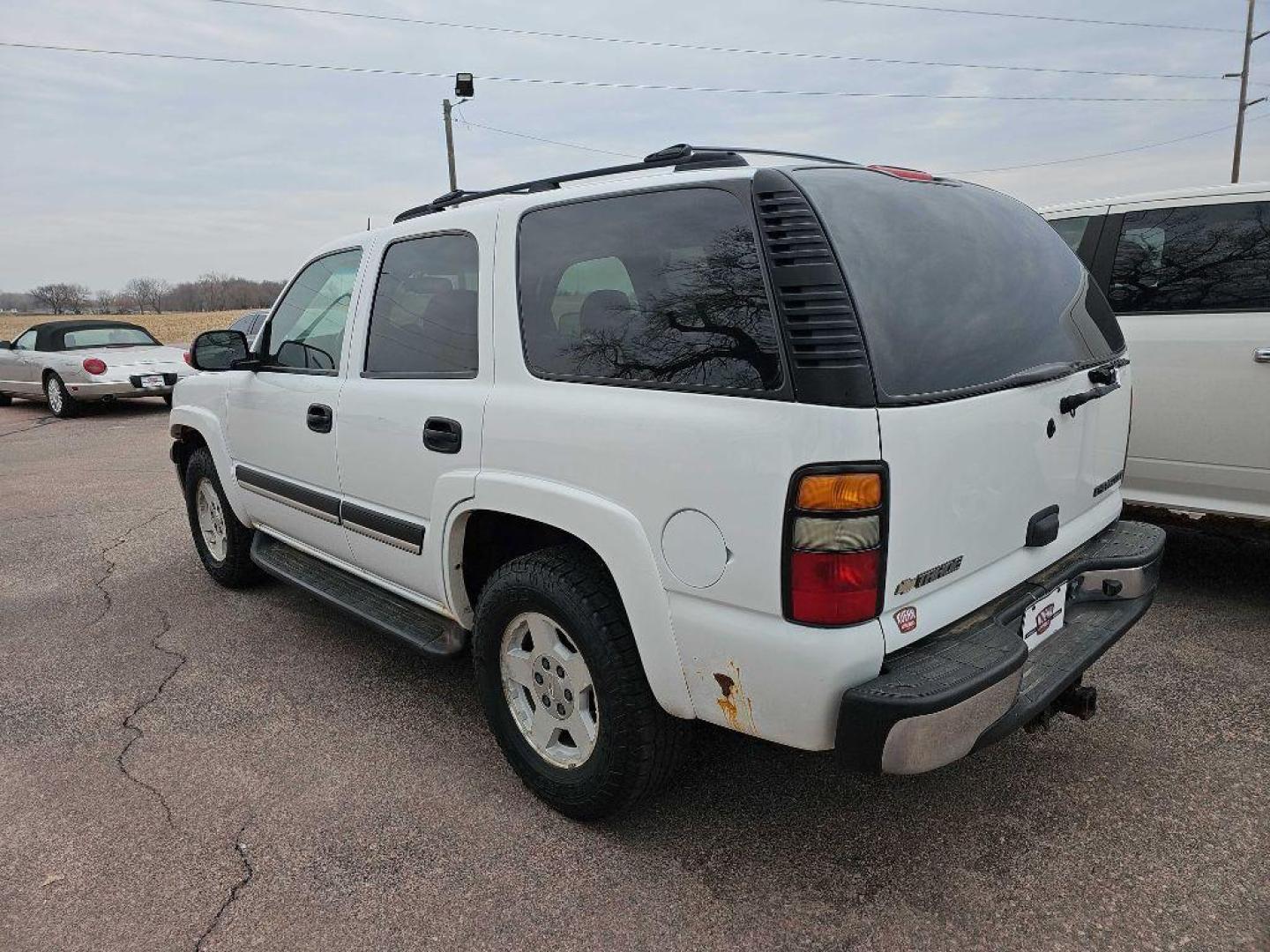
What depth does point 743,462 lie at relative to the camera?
6.28 feet

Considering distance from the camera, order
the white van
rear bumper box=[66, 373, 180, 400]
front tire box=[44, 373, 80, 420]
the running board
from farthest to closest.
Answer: front tire box=[44, 373, 80, 420] < rear bumper box=[66, 373, 180, 400] < the white van < the running board

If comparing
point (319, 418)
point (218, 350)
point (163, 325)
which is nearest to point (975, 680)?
point (319, 418)

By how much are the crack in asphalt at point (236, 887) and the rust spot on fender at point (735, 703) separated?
1422 mm

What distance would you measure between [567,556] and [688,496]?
56 cm

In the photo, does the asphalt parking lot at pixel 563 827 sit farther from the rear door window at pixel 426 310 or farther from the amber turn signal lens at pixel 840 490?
the rear door window at pixel 426 310

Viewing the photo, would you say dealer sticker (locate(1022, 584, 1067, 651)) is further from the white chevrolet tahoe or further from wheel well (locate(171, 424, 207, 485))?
wheel well (locate(171, 424, 207, 485))

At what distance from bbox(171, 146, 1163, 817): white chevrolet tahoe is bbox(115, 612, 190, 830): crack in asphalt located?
2.81 ft

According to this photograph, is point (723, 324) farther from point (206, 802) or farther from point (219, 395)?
point (219, 395)

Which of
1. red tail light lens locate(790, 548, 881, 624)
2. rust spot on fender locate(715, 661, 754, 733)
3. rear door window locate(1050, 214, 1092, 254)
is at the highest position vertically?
rear door window locate(1050, 214, 1092, 254)

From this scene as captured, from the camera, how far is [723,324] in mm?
2041

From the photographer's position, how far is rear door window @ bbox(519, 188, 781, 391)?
6.60 ft

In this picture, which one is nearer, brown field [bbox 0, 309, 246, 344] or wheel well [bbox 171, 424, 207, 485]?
wheel well [bbox 171, 424, 207, 485]

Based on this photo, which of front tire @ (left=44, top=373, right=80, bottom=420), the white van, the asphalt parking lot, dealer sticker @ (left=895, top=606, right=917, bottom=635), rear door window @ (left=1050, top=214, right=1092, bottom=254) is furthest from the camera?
front tire @ (left=44, top=373, right=80, bottom=420)

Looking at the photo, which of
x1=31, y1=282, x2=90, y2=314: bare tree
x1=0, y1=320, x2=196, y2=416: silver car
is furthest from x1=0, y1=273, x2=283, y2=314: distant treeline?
x1=0, y1=320, x2=196, y2=416: silver car
